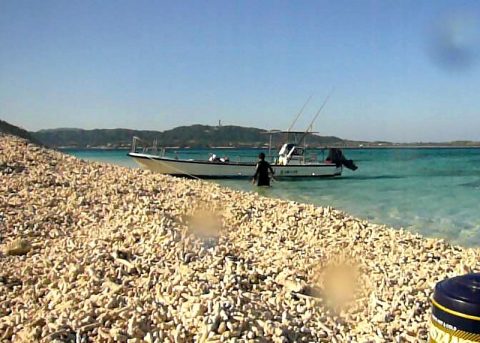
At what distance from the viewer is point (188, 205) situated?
8.38 meters

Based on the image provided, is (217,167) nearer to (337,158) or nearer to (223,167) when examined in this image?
(223,167)

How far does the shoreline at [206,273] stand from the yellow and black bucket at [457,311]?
1369mm

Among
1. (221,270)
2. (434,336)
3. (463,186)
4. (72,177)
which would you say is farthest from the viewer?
(463,186)

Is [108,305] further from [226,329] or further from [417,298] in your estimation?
[417,298]

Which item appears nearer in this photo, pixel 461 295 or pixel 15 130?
pixel 461 295

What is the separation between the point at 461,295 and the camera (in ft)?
8.00

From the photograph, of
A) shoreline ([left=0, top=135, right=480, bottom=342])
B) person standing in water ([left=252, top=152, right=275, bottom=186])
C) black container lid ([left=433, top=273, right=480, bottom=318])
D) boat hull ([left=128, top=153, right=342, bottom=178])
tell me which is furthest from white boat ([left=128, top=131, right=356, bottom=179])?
black container lid ([left=433, top=273, right=480, bottom=318])

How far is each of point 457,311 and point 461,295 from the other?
0.24 ft

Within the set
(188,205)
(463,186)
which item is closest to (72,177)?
(188,205)

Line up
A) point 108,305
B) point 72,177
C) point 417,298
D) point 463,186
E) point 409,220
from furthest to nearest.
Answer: point 463,186, point 409,220, point 72,177, point 417,298, point 108,305

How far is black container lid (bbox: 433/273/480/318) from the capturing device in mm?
2383

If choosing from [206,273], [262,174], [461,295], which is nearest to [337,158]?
[262,174]

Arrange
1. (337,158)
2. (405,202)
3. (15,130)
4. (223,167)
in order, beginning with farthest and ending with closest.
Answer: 1. (337,158)
2. (223,167)
3. (15,130)
4. (405,202)

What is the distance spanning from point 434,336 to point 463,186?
26.5 metres
